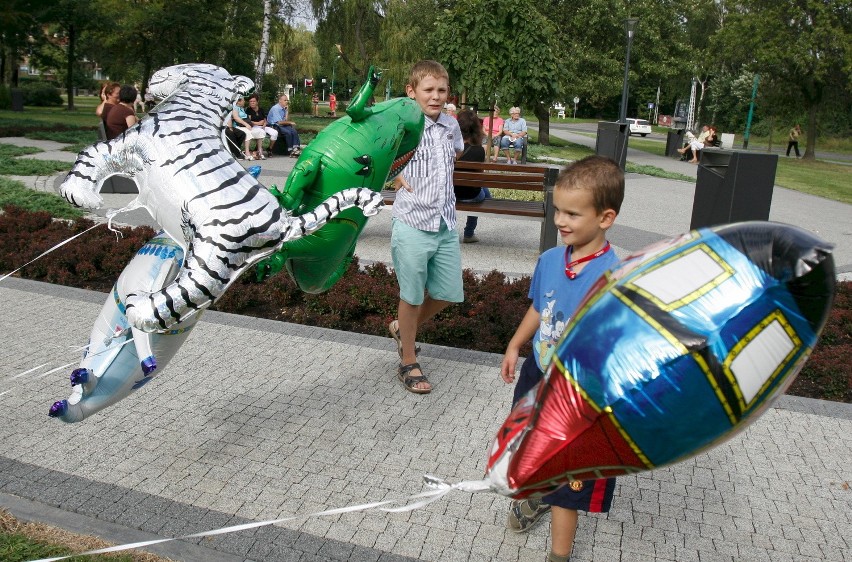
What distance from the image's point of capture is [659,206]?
14438 mm

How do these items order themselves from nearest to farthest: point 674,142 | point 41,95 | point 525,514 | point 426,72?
point 525,514 → point 426,72 → point 674,142 → point 41,95

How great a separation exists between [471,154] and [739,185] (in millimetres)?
3746

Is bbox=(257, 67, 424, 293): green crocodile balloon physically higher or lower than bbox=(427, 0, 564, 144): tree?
lower

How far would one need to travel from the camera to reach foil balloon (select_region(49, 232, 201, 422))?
2.93m

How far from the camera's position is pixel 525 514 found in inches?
132

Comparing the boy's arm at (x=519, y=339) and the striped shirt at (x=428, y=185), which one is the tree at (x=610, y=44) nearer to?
the striped shirt at (x=428, y=185)

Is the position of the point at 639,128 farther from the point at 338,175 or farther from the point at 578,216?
the point at 578,216

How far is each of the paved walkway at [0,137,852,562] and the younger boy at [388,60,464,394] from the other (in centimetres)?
64

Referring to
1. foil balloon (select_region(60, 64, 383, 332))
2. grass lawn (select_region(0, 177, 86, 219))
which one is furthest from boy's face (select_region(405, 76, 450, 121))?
grass lawn (select_region(0, 177, 86, 219))

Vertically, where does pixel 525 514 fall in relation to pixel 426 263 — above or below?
below

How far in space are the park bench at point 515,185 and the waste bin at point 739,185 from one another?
1.72 meters

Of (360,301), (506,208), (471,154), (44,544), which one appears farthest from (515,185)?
(44,544)

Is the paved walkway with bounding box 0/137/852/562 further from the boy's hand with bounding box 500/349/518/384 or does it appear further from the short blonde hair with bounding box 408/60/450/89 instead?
the short blonde hair with bounding box 408/60/450/89

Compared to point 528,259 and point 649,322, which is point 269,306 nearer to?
point 528,259
